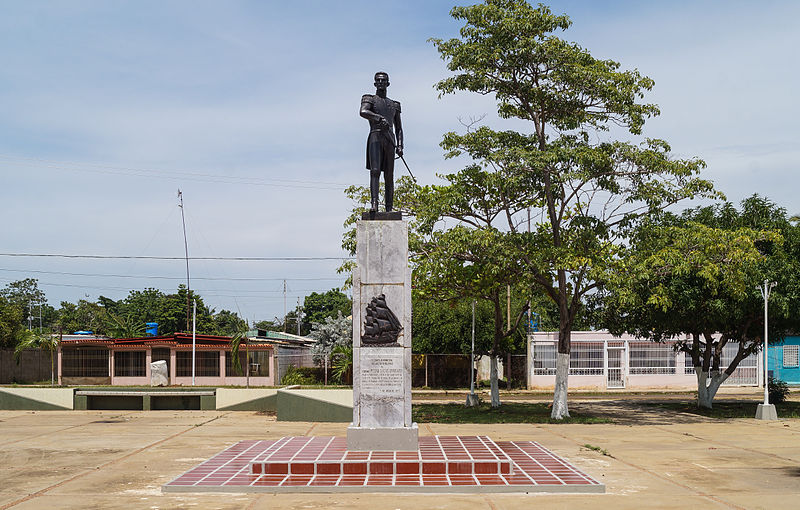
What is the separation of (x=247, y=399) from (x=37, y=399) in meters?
6.48

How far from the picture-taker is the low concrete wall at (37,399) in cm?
2414

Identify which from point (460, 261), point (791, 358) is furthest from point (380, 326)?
point (791, 358)

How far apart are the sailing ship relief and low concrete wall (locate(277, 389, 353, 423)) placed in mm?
8289

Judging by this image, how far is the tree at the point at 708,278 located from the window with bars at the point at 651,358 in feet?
31.9

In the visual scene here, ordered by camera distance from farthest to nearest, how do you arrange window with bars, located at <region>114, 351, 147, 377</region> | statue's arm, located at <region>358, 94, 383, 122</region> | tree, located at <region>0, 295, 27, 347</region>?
tree, located at <region>0, 295, 27, 347</region> < window with bars, located at <region>114, 351, 147, 377</region> < statue's arm, located at <region>358, 94, 383, 122</region>

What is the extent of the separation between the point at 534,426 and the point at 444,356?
57.3 feet

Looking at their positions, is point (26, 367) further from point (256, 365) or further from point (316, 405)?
point (316, 405)

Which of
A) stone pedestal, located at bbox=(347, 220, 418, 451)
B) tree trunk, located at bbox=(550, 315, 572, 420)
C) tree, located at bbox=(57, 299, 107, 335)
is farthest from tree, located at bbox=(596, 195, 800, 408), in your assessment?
tree, located at bbox=(57, 299, 107, 335)

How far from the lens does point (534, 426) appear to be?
1959cm

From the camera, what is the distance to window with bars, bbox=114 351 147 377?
35.0 m

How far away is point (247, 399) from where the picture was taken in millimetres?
23938

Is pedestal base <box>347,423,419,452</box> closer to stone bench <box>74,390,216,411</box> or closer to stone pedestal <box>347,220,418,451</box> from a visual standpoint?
stone pedestal <box>347,220,418,451</box>

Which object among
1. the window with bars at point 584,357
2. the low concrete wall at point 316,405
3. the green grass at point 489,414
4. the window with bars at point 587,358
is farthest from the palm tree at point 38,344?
the window with bars at point 587,358

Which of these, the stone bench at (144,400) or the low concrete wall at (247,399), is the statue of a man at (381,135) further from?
the stone bench at (144,400)
